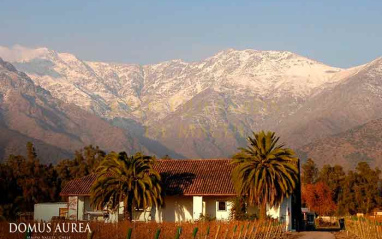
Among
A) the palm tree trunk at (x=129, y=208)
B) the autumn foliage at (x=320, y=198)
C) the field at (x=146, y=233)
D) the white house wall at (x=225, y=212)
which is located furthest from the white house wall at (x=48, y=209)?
the autumn foliage at (x=320, y=198)

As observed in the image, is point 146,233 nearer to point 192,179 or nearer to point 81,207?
point 192,179

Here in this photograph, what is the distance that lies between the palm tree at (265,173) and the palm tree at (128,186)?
7.70m

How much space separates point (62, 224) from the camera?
98.2 feet

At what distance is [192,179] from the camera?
220ft

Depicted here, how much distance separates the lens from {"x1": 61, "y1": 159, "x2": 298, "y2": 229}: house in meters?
64.1

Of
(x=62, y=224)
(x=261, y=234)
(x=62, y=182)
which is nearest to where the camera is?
(x=62, y=224)

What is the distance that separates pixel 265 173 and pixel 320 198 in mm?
72626

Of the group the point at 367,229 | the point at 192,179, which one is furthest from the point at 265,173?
the point at 367,229

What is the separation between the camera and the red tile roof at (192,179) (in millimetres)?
64875

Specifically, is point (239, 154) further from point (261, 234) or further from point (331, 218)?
point (331, 218)

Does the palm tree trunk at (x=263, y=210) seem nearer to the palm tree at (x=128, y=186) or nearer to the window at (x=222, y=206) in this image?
the window at (x=222, y=206)

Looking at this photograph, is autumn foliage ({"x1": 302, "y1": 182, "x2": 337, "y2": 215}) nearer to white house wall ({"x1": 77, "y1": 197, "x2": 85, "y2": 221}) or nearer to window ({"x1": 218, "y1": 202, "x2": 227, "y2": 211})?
window ({"x1": 218, "y1": 202, "x2": 227, "y2": 211})

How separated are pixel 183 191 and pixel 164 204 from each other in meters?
3.04

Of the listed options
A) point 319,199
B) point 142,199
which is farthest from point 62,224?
point 319,199
